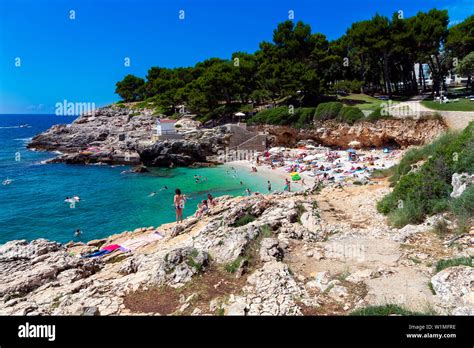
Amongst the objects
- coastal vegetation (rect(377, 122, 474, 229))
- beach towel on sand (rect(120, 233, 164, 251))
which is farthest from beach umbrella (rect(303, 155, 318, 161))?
beach towel on sand (rect(120, 233, 164, 251))

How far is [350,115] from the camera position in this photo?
35844mm

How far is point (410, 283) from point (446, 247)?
7.85 feet

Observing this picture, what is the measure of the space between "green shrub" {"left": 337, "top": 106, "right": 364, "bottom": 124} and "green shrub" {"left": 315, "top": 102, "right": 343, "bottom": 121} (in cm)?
74

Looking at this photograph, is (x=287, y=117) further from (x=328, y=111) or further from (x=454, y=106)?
(x=454, y=106)

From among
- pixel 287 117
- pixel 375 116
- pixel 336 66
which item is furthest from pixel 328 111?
pixel 336 66

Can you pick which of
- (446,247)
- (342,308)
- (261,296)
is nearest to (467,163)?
(446,247)

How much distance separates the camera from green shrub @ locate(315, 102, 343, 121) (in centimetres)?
3781

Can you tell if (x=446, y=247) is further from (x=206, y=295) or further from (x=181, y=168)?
(x=181, y=168)

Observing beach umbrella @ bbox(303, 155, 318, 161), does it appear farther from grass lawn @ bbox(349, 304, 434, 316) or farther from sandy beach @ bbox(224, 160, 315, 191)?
grass lawn @ bbox(349, 304, 434, 316)

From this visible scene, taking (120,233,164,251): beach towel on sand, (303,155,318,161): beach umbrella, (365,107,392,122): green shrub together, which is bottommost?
(120,233,164,251): beach towel on sand

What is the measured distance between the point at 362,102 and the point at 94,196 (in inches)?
1410

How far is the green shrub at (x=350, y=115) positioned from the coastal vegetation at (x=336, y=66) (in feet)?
0.38
